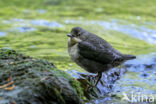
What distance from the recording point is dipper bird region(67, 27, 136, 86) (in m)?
5.04

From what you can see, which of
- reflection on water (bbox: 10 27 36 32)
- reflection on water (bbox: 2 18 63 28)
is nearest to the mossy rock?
reflection on water (bbox: 10 27 36 32)

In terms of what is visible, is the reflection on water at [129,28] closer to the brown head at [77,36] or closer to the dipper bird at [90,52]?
the dipper bird at [90,52]

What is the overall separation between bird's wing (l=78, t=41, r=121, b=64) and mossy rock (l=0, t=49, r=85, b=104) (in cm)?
111

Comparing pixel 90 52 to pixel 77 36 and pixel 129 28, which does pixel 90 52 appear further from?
pixel 129 28

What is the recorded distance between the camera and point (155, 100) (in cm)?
466

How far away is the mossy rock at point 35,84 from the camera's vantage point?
3303 millimetres

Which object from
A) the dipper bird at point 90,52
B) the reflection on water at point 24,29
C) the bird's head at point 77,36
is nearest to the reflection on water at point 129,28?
the reflection on water at point 24,29

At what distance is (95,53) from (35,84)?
1.94m

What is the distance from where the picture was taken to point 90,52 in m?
5.09

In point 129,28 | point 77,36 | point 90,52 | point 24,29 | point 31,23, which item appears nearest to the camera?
point 90,52

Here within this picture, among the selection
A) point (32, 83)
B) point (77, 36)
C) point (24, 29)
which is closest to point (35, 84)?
point (32, 83)

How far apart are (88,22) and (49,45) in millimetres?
4303

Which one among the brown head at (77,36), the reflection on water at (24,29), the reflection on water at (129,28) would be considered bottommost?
the reflection on water at (129,28)

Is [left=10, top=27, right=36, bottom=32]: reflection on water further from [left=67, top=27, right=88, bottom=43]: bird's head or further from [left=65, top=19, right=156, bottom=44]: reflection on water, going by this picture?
[left=67, top=27, right=88, bottom=43]: bird's head
